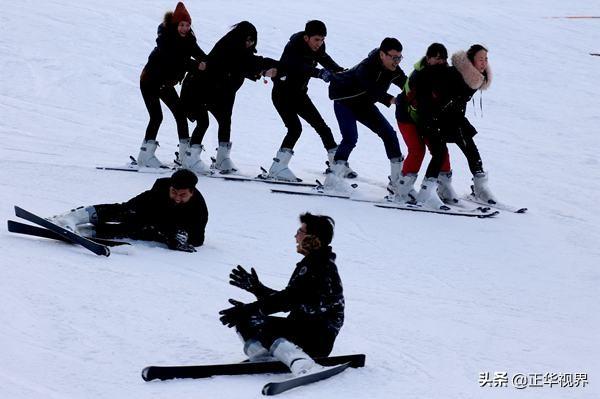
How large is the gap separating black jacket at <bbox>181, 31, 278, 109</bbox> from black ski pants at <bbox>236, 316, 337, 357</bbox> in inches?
239

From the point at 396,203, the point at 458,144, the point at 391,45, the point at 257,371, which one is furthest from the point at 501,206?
the point at 257,371

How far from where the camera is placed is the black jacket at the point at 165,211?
9.74m

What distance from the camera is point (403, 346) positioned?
8297 mm

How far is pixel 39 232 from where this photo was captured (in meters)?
9.55

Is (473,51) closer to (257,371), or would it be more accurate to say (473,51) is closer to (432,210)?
(432,210)

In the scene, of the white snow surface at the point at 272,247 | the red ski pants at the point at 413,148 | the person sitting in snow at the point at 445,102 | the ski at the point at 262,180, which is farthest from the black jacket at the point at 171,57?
the person sitting in snow at the point at 445,102

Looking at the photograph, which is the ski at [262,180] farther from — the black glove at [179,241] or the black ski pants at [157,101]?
the black glove at [179,241]

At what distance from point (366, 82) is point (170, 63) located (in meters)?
2.07

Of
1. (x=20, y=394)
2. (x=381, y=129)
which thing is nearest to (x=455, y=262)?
(x=381, y=129)

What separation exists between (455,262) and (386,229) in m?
1.05

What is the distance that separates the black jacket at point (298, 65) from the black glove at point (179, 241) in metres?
3.21

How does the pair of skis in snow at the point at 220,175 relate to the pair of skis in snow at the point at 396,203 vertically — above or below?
below

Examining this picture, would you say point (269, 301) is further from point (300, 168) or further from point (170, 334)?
point (300, 168)

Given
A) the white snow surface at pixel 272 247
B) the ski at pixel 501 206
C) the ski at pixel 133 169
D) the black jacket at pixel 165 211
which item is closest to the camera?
the white snow surface at pixel 272 247
